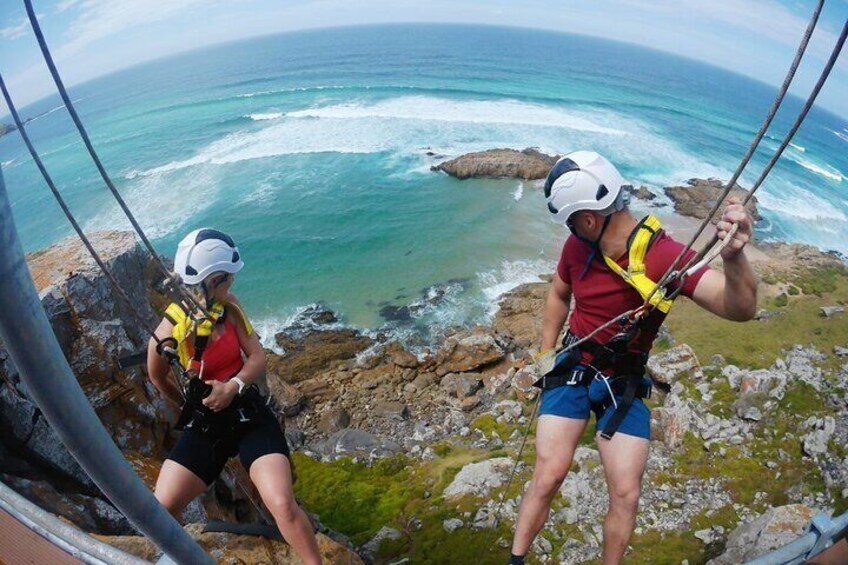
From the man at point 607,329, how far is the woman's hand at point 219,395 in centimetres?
236

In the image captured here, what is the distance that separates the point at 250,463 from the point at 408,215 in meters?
31.1

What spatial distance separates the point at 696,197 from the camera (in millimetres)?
38969

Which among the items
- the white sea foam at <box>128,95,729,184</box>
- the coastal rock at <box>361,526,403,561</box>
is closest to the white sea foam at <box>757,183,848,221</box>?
the white sea foam at <box>128,95,729,184</box>

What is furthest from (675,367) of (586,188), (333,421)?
(586,188)

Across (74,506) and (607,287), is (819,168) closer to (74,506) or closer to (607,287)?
(607,287)

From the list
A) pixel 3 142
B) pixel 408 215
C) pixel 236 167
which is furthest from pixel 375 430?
pixel 3 142

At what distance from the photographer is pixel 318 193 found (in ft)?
125

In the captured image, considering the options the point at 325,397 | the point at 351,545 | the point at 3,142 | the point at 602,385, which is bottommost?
the point at 3,142

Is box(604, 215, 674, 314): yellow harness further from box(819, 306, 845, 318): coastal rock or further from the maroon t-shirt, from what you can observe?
box(819, 306, 845, 318): coastal rock

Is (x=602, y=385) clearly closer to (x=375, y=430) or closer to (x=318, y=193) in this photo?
(x=375, y=430)

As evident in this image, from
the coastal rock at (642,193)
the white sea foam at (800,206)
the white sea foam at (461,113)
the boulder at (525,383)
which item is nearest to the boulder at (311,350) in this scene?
the boulder at (525,383)

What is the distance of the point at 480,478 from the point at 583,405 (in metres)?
6.73

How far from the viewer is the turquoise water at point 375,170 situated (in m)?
27.9

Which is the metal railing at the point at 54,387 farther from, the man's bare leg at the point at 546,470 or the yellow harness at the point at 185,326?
the man's bare leg at the point at 546,470
